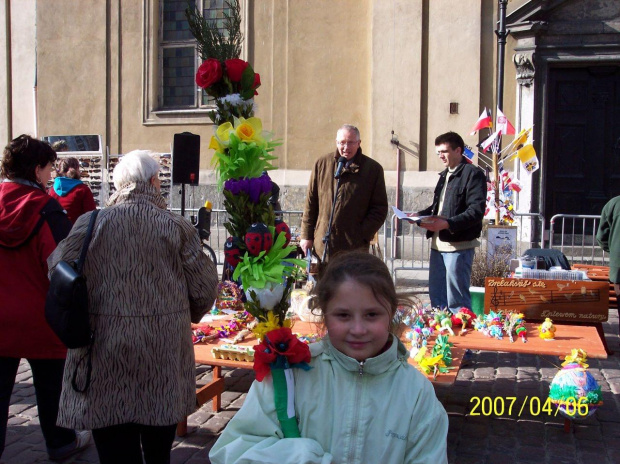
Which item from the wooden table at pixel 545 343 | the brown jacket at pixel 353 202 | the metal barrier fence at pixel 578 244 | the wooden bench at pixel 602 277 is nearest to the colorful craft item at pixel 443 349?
the wooden table at pixel 545 343

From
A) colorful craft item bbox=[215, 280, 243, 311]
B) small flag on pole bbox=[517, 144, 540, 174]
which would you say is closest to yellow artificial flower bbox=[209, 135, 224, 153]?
colorful craft item bbox=[215, 280, 243, 311]

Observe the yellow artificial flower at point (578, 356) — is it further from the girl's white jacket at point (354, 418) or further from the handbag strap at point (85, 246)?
the handbag strap at point (85, 246)

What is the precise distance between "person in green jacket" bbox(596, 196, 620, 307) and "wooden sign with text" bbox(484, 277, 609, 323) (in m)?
1.20

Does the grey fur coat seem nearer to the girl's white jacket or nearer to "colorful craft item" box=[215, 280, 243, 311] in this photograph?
the girl's white jacket

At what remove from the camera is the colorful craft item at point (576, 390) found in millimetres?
4059

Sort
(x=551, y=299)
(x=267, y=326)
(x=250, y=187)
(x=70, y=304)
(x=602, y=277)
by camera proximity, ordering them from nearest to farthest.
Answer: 1. (x=267, y=326)
2. (x=250, y=187)
3. (x=70, y=304)
4. (x=551, y=299)
5. (x=602, y=277)

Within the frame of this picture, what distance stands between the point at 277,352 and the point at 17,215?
2.05 m

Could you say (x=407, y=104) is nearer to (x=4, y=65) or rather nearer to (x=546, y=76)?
(x=546, y=76)

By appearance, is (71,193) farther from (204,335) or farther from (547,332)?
(547,332)

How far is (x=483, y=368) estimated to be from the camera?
5680mm

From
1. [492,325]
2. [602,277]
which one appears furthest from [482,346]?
[602,277]

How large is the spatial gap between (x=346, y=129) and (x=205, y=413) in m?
2.44

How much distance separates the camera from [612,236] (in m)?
6.39

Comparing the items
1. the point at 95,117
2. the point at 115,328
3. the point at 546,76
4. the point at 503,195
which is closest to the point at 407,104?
the point at 546,76
